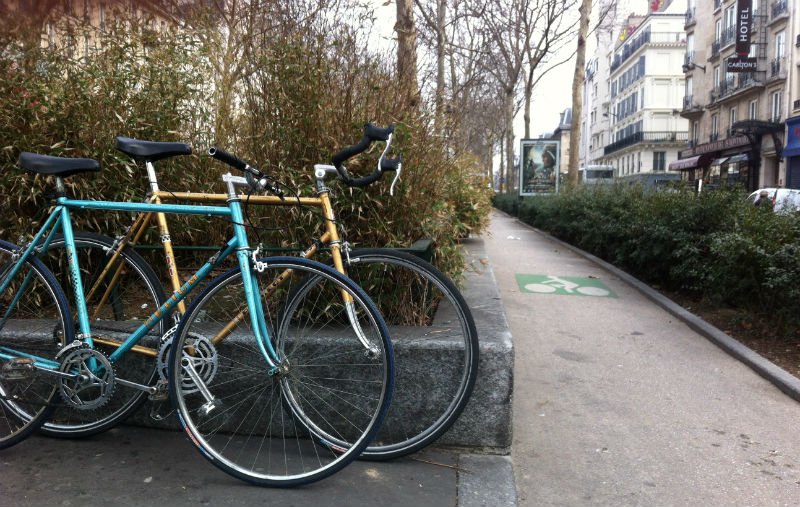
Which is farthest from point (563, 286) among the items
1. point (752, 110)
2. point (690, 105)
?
point (690, 105)

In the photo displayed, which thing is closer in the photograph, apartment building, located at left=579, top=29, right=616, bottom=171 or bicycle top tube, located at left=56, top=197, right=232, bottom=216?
bicycle top tube, located at left=56, top=197, right=232, bottom=216

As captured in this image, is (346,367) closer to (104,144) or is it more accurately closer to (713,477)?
(713,477)

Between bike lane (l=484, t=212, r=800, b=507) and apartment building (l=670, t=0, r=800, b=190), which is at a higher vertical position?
apartment building (l=670, t=0, r=800, b=190)

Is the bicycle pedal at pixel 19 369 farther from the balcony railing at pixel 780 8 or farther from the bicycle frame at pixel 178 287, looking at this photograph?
the balcony railing at pixel 780 8

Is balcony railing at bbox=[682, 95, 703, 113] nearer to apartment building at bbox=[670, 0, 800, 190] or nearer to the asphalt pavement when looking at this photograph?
apartment building at bbox=[670, 0, 800, 190]

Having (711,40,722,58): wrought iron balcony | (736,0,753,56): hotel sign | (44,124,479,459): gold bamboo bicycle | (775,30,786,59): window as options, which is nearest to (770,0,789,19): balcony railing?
(775,30,786,59): window

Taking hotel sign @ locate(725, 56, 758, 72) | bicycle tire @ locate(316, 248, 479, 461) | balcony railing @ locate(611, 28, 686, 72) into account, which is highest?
balcony railing @ locate(611, 28, 686, 72)

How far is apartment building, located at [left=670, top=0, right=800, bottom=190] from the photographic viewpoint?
3859 centimetres

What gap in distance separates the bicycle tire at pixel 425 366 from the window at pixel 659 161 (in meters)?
74.7

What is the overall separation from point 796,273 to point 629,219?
5.30 m

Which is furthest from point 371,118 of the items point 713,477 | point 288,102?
point 713,477

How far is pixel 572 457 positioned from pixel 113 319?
2.54 meters

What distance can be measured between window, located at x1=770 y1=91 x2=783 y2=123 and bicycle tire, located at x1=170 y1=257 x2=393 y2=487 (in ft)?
140

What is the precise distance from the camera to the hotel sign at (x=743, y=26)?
40.9m
